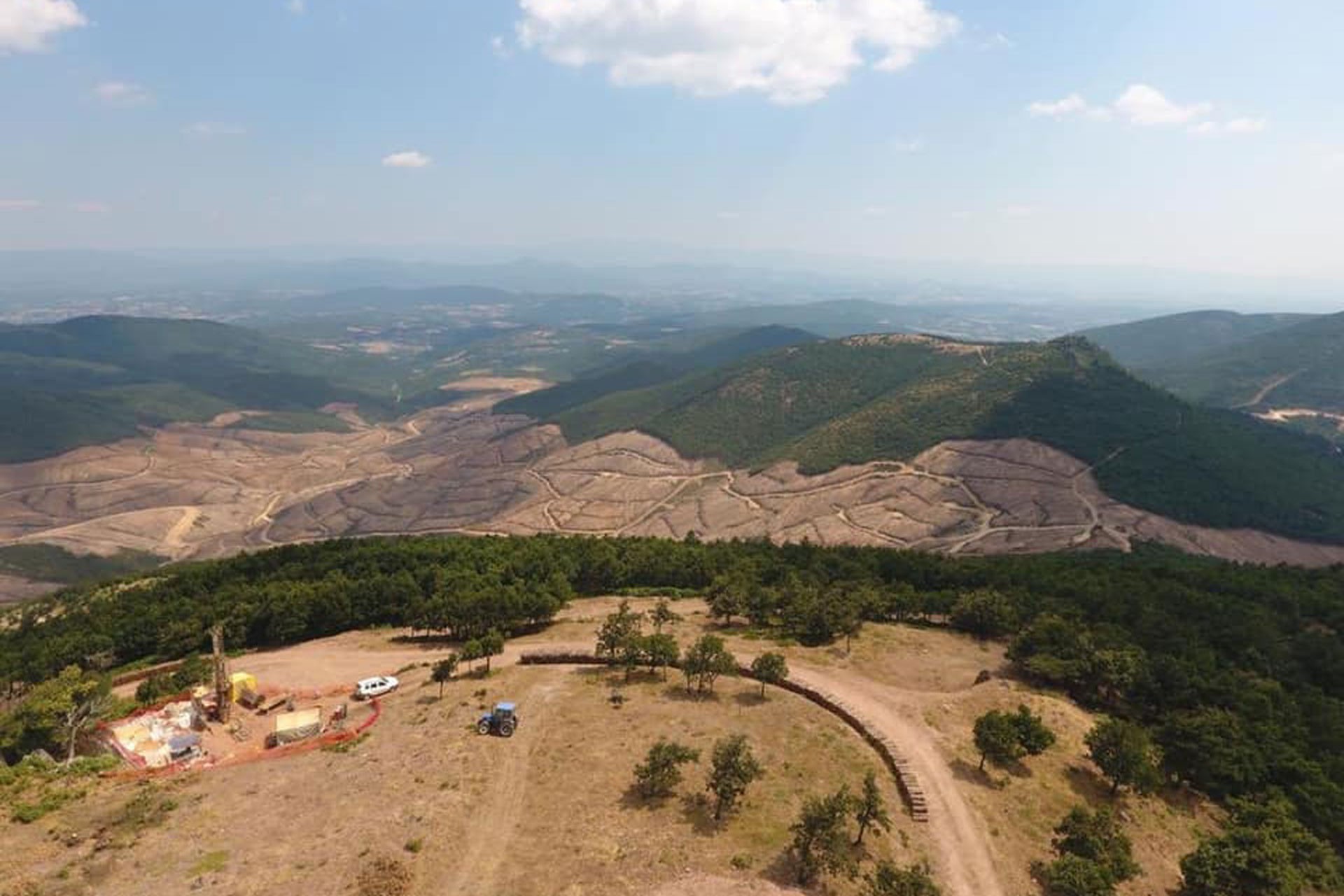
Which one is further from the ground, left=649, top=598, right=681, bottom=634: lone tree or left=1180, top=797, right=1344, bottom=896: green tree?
left=1180, top=797, right=1344, bottom=896: green tree

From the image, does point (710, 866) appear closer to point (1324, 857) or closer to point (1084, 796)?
point (1084, 796)

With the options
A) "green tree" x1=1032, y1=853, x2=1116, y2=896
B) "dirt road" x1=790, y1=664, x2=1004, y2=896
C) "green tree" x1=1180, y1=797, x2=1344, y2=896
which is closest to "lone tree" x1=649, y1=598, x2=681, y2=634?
"dirt road" x1=790, y1=664, x2=1004, y2=896

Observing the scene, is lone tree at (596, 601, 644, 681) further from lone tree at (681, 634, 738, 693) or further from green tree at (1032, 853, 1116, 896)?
green tree at (1032, 853, 1116, 896)

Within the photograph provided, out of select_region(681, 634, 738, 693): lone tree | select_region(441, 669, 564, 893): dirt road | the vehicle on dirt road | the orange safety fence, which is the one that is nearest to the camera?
select_region(441, 669, 564, 893): dirt road

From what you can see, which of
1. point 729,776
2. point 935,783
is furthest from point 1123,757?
point 729,776

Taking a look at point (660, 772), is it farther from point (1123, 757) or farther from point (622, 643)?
point (1123, 757)

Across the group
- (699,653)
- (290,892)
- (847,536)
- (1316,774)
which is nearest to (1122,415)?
(847,536)

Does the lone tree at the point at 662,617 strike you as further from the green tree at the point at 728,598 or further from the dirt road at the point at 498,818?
the dirt road at the point at 498,818
